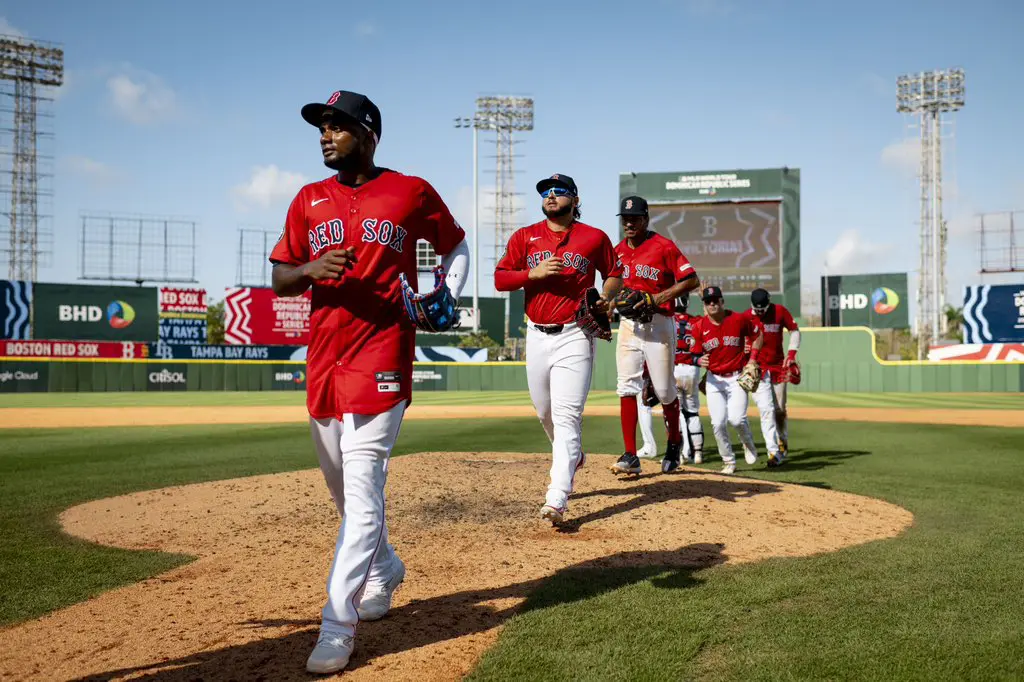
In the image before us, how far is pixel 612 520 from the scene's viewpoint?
16.6 ft

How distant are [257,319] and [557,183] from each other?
3693 centimetres

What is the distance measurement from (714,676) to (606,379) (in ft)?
96.8

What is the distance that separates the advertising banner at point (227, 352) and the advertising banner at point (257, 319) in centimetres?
196

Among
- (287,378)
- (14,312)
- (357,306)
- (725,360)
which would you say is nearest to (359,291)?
(357,306)

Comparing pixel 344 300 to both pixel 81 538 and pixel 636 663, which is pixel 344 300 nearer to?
pixel 636 663

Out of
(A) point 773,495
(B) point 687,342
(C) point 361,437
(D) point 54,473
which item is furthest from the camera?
(B) point 687,342

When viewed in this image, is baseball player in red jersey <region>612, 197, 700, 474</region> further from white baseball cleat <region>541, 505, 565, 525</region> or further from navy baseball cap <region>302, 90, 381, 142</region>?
navy baseball cap <region>302, 90, 381, 142</region>

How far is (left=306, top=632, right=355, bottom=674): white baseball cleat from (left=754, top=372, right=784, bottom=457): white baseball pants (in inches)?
255

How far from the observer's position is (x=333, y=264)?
2924mm

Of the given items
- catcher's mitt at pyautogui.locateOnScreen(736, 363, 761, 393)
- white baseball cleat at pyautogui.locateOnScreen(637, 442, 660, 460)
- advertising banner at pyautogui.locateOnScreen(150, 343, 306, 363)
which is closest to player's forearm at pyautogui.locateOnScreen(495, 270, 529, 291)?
catcher's mitt at pyautogui.locateOnScreen(736, 363, 761, 393)

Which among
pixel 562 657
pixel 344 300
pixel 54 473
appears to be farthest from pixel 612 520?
pixel 54 473

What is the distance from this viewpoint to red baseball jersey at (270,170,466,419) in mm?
3057

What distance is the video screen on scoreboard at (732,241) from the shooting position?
1236 inches

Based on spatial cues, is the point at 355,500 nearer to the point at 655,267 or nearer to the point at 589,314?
the point at 589,314
